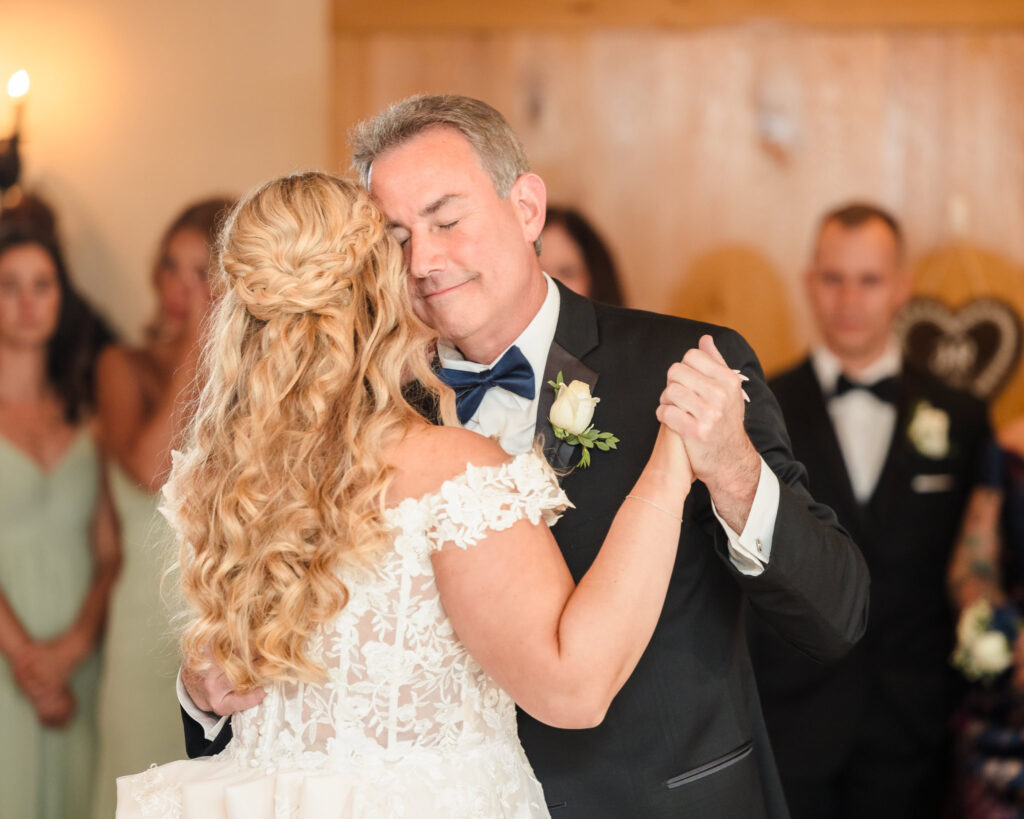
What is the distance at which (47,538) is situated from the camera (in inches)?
143

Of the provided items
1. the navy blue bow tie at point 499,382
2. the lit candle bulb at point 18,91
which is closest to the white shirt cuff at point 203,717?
the navy blue bow tie at point 499,382

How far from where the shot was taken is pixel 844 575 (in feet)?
5.78

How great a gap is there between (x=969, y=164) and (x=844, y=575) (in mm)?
2511

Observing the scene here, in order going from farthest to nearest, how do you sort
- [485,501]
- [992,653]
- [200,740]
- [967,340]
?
[967,340] → [992,653] → [200,740] → [485,501]

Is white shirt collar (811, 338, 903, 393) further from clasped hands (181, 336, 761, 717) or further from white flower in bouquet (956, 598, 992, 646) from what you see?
clasped hands (181, 336, 761, 717)

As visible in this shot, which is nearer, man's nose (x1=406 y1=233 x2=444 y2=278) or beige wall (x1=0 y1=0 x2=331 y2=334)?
man's nose (x1=406 y1=233 x2=444 y2=278)

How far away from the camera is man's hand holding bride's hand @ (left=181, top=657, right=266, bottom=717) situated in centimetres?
164

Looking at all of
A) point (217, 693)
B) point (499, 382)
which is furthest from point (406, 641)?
point (499, 382)

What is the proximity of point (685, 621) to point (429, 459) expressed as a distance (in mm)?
586

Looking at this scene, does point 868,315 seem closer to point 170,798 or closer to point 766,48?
point 766,48

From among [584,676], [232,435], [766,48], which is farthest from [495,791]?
[766,48]

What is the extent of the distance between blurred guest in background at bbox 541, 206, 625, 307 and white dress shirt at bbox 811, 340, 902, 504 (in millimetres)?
703

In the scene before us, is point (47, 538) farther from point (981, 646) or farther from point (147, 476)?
point (981, 646)

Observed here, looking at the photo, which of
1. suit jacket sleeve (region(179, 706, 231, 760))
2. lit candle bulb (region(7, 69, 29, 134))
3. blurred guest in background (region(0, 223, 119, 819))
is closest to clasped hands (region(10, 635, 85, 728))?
blurred guest in background (region(0, 223, 119, 819))
